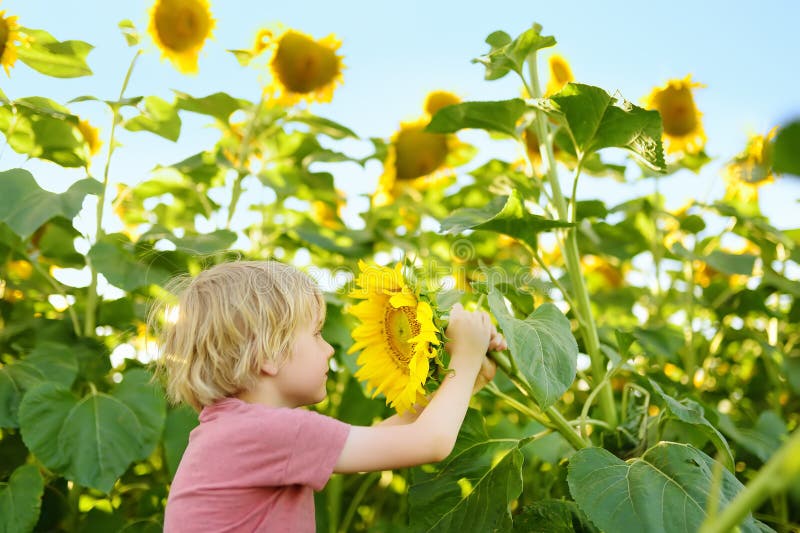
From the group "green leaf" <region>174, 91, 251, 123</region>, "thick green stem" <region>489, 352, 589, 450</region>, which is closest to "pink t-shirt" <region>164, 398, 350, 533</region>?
"thick green stem" <region>489, 352, 589, 450</region>

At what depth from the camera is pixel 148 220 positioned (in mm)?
2043

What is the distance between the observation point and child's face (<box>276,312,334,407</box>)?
1.08 metres

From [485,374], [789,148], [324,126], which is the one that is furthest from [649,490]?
[324,126]

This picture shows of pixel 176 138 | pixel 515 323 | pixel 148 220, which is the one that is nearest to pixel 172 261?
pixel 176 138

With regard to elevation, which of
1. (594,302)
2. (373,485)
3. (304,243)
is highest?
(304,243)

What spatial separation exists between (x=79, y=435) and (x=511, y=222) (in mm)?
799

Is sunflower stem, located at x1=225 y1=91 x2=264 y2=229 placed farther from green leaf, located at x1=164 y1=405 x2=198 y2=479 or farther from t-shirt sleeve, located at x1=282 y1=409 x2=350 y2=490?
t-shirt sleeve, located at x1=282 y1=409 x2=350 y2=490

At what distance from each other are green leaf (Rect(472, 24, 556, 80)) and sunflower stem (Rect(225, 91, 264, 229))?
2.24ft

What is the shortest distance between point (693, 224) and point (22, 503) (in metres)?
1.49

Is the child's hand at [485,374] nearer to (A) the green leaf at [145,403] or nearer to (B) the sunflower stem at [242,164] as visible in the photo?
(A) the green leaf at [145,403]

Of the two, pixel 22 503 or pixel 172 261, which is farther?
pixel 172 261

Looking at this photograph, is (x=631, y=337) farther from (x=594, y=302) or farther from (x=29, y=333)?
(x=29, y=333)

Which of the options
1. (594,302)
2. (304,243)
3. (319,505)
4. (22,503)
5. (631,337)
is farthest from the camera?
(594,302)

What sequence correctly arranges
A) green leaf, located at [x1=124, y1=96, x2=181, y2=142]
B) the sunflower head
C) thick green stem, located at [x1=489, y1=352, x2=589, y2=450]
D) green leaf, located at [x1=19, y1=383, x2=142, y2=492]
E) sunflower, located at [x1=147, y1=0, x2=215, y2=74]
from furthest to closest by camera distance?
the sunflower head → sunflower, located at [x1=147, y1=0, x2=215, y2=74] → green leaf, located at [x1=124, y1=96, x2=181, y2=142] → green leaf, located at [x1=19, y1=383, x2=142, y2=492] → thick green stem, located at [x1=489, y1=352, x2=589, y2=450]
